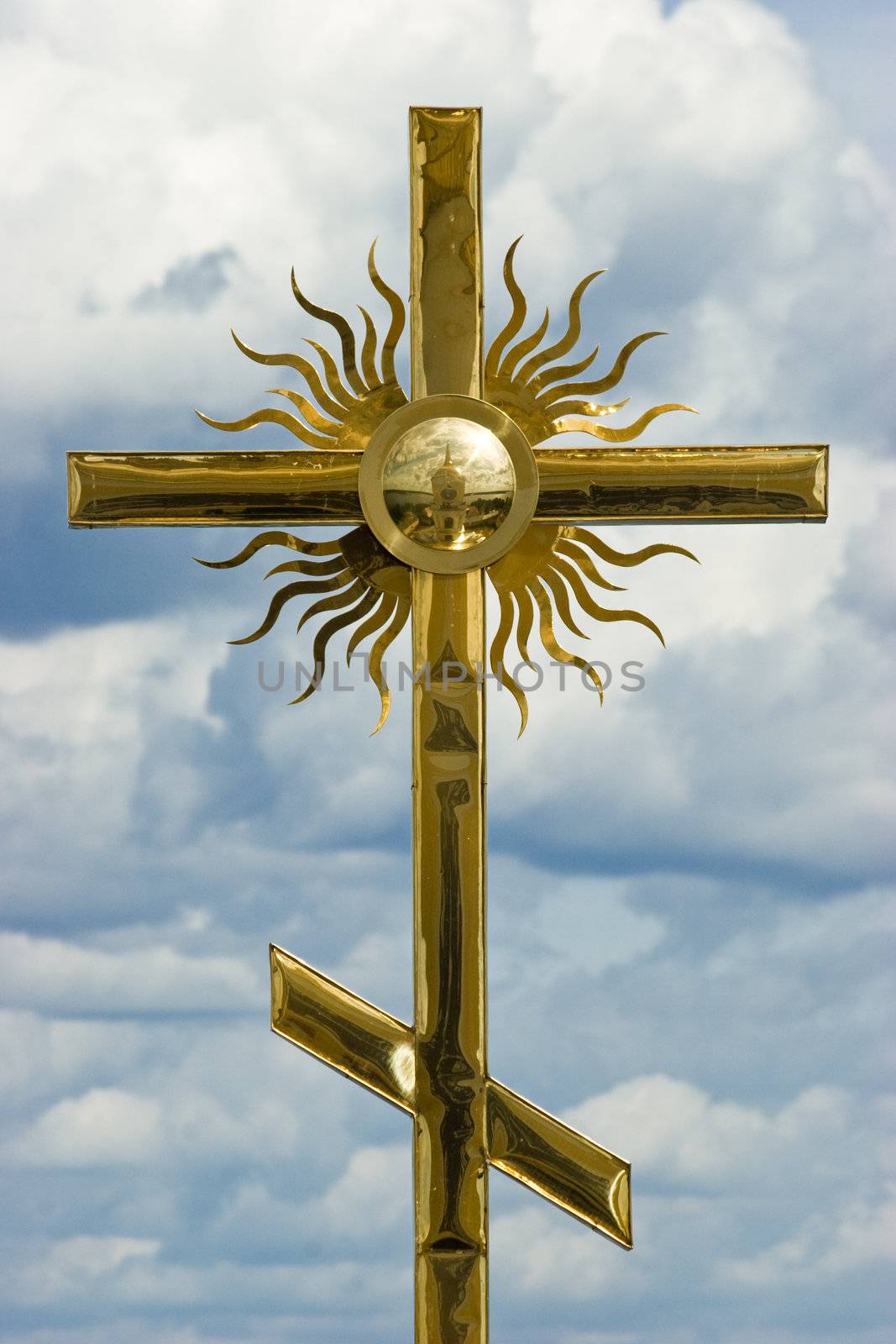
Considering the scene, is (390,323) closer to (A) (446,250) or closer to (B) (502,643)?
(A) (446,250)

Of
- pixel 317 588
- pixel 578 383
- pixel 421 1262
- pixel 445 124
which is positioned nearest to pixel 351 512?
pixel 317 588

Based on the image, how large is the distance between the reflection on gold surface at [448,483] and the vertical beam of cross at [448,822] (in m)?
0.14

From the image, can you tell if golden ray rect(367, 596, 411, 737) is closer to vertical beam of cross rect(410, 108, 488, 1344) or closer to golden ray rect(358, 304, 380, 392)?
vertical beam of cross rect(410, 108, 488, 1344)

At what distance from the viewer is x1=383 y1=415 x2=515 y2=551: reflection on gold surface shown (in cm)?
661

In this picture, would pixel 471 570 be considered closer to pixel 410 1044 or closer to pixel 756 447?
pixel 756 447

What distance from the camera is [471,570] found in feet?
22.0

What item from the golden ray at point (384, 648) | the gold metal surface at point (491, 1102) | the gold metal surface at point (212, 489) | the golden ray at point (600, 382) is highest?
the golden ray at point (600, 382)

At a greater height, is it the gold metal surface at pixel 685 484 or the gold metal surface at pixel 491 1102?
the gold metal surface at pixel 685 484

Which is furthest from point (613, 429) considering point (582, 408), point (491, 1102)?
point (491, 1102)

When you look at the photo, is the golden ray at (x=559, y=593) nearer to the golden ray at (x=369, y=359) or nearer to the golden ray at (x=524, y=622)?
the golden ray at (x=524, y=622)

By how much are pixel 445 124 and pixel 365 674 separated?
1889 mm

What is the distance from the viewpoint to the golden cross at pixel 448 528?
21.7 feet

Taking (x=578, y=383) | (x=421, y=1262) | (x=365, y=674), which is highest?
(x=578, y=383)

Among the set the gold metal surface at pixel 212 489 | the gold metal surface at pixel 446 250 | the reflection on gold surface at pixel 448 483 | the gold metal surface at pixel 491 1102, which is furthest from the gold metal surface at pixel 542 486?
the gold metal surface at pixel 491 1102
